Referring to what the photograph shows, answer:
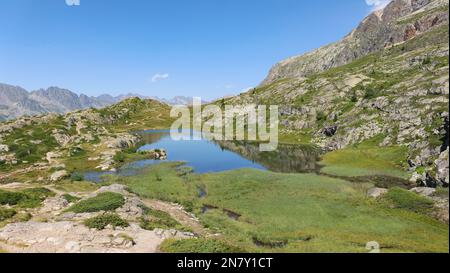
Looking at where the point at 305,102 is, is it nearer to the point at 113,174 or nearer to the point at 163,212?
the point at 113,174

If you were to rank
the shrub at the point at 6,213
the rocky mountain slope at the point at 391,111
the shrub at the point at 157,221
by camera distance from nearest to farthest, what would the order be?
the shrub at the point at 157,221 < the shrub at the point at 6,213 < the rocky mountain slope at the point at 391,111

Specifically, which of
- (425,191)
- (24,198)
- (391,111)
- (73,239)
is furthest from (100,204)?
(391,111)

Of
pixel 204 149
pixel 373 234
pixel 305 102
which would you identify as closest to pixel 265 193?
pixel 373 234

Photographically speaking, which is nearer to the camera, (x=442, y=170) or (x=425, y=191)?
(x=425, y=191)

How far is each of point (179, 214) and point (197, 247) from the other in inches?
839

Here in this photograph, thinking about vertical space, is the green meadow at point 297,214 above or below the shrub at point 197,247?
below

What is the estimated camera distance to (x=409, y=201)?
48875 mm

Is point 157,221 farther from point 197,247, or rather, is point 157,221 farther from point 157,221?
point 197,247

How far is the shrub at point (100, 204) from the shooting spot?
47906mm

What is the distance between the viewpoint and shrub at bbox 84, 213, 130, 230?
39.8 m

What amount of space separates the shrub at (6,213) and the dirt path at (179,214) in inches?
762

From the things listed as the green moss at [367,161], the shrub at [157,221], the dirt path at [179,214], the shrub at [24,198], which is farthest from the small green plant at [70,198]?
the green moss at [367,161]

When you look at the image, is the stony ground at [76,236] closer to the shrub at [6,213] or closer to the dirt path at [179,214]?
the dirt path at [179,214]

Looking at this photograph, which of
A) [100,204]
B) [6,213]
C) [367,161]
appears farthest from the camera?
[367,161]
